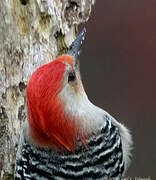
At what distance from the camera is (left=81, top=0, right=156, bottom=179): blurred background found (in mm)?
6035

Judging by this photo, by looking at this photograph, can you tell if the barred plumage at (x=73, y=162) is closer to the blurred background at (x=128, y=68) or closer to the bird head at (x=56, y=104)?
the bird head at (x=56, y=104)

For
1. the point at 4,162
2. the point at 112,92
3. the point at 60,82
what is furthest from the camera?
the point at 112,92

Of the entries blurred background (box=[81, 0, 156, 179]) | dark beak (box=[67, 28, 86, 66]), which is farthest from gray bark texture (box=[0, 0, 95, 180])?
blurred background (box=[81, 0, 156, 179])

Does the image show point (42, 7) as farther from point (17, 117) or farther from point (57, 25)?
point (17, 117)

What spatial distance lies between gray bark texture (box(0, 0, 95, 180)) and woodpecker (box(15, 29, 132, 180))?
0.18m

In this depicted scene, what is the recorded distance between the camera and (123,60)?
245 inches

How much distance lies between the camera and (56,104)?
4.16 metres

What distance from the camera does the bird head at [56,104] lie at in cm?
407

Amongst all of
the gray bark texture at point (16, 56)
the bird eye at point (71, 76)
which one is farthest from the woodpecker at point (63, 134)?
the gray bark texture at point (16, 56)

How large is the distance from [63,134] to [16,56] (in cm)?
78

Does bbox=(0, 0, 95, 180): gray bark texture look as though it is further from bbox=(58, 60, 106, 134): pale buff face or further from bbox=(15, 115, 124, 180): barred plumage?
bbox=(58, 60, 106, 134): pale buff face

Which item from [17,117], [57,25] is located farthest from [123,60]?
[17,117]

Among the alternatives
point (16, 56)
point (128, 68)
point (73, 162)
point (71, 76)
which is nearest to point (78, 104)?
point (71, 76)

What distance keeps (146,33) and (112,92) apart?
71 centimetres
